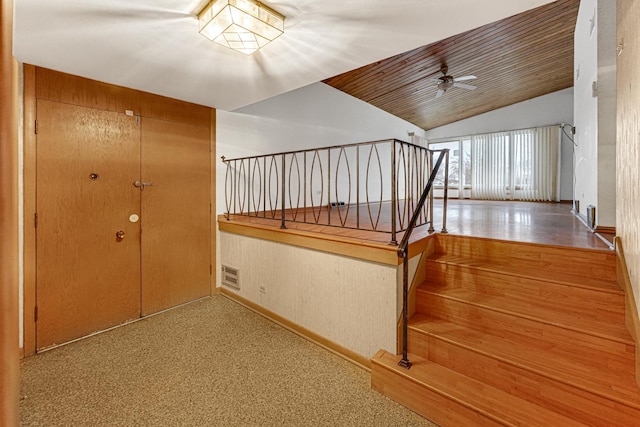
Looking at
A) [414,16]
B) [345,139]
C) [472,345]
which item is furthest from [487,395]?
[345,139]

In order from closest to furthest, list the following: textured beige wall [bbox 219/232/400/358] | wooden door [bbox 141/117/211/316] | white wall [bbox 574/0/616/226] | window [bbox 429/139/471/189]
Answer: textured beige wall [bbox 219/232/400/358] < white wall [bbox 574/0/616/226] < wooden door [bbox 141/117/211/316] < window [bbox 429/139/471/189]

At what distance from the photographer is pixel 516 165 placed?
25.9ft

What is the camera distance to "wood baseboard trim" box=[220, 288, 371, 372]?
234cm

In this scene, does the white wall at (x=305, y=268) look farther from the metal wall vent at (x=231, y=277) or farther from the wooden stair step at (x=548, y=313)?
the wooden stair step at (x=548, y=313)

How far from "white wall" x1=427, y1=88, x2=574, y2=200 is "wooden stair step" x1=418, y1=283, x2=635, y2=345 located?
23.3ft

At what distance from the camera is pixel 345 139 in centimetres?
606

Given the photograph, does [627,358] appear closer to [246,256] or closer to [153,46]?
[246,256]

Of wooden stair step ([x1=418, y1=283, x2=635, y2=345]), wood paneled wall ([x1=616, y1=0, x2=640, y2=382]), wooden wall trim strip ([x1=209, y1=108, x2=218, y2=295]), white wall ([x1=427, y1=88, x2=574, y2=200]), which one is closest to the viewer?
wood paneled wall ([x1=616, y1=0, x2=640, y2=382])

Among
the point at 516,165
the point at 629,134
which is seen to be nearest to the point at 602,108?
the point at 629,134

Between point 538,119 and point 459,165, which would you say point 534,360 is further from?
point 459,165

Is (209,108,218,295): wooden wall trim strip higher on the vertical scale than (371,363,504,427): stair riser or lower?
higher

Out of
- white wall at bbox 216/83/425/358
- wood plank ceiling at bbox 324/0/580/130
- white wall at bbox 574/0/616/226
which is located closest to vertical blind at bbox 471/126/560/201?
wood plank ceiling at bbox 324/0/580/130

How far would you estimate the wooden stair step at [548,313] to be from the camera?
5.55 ft

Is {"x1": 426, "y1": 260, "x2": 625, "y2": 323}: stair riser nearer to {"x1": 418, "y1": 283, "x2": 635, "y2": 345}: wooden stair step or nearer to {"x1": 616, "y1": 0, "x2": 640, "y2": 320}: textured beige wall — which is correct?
{"x1": 418, "y1": 283, "x2": 635, "y2": 345}: wooden stair step
